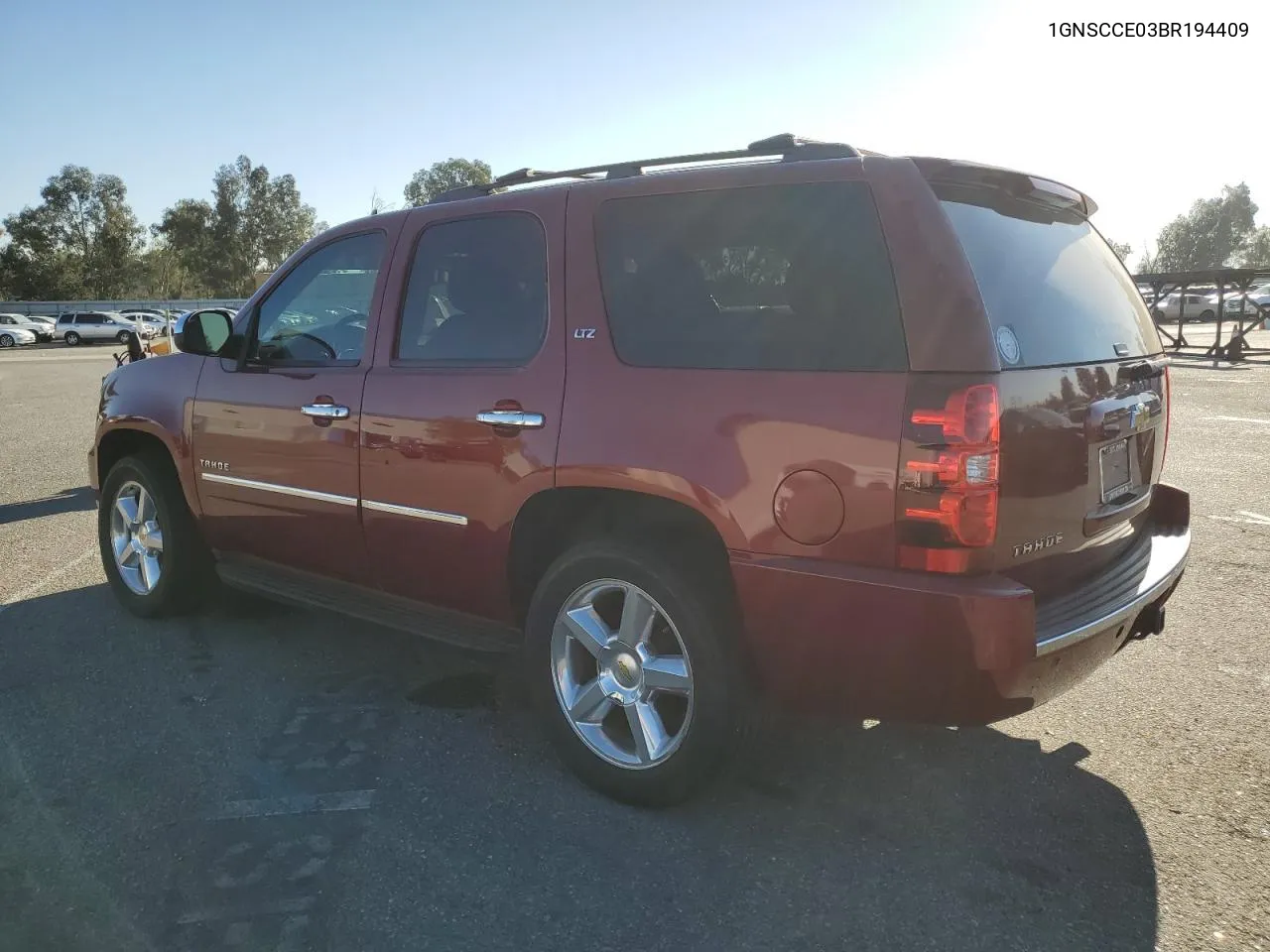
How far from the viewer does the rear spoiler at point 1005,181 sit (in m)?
2.74

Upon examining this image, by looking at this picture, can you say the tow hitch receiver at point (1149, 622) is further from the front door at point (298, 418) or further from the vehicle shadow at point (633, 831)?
the front door at point (298, 418)

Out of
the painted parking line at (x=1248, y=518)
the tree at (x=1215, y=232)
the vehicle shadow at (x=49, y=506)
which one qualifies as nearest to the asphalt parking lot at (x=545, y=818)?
the painted parking line at (x=1248, y=518)

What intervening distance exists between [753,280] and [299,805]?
2.23 m

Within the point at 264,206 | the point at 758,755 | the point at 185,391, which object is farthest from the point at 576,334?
the point at 264,206

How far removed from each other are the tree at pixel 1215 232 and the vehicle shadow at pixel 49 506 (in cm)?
10859

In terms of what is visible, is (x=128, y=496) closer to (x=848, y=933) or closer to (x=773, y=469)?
(x=773, y=469)

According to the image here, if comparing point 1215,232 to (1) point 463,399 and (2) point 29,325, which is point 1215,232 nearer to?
(2) point 29,325

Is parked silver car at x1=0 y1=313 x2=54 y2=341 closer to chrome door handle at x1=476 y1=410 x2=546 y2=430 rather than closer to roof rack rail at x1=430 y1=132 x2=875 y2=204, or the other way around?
roof rack rail at x1=430 y1=132 x2=875 y2=204

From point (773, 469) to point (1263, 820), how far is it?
6.30 ft

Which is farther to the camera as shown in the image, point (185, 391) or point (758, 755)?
point (185, 391)

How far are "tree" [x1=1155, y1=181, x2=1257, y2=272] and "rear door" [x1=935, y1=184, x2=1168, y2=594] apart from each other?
10955 cm

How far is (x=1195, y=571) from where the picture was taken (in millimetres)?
5645

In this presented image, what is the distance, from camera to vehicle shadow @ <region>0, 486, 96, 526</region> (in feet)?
25.0

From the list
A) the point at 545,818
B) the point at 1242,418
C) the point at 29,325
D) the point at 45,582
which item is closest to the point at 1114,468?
the point at 545,818
